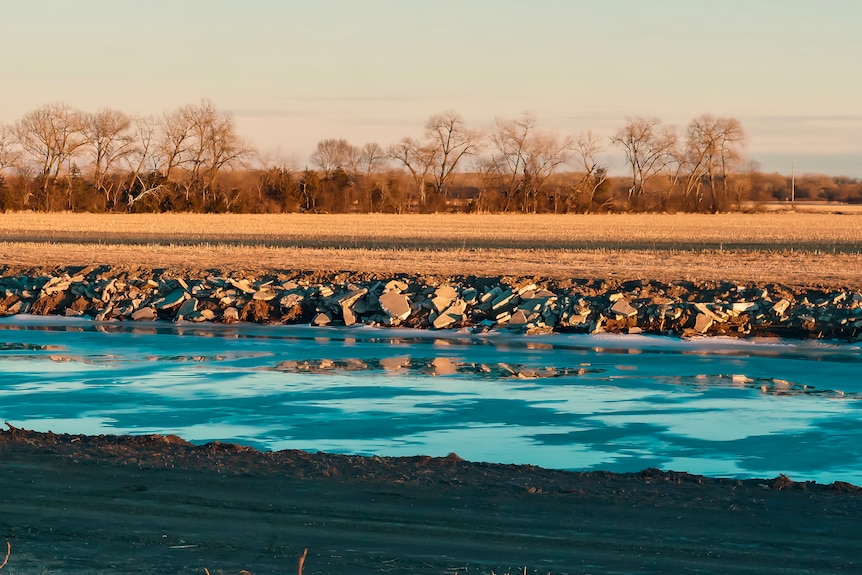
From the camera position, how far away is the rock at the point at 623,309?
61.5 ft

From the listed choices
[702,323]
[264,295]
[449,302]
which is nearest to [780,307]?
[702,323]

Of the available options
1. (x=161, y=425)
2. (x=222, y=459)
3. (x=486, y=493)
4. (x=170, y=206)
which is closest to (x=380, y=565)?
(x=486, y=493)

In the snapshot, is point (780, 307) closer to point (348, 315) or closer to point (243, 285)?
point (348, 315)

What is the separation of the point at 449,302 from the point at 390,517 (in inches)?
518

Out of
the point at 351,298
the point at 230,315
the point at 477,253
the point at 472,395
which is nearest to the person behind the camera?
the point at 472,395

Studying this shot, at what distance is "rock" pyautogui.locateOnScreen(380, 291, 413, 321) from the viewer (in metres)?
19.6

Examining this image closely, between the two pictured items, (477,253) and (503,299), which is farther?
(477,253)

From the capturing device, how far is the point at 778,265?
89.6 ft

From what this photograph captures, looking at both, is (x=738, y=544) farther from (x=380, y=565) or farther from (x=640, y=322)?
(x=640, y=322)

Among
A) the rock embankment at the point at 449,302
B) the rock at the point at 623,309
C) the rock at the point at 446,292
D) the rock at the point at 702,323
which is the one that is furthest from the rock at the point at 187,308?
the rock at the point at 702,323

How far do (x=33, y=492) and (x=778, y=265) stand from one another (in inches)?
894

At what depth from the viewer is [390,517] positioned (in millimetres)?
6895

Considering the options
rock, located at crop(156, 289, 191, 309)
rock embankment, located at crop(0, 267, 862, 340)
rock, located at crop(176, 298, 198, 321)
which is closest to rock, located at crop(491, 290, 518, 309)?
rock embankment, located at crop(0, 267, 862, 340)

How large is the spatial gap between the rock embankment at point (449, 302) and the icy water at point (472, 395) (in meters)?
1.06
